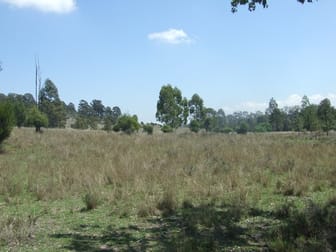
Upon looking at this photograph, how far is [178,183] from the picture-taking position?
10875mm

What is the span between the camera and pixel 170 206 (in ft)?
27.1

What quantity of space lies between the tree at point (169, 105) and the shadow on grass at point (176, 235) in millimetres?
53107

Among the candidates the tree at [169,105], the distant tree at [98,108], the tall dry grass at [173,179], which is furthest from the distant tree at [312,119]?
the distant tree at [98,108]

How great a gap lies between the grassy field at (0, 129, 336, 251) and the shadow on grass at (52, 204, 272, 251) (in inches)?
0.6

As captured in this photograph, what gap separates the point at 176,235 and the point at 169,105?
54.9 meters

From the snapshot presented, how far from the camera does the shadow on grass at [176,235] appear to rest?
5848mm

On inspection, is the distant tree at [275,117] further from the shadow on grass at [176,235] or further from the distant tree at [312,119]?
the shadow on grass at [176,235]

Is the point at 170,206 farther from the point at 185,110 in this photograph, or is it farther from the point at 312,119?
the point at 185,110

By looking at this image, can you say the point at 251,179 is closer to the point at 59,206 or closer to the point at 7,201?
the point at 59,206

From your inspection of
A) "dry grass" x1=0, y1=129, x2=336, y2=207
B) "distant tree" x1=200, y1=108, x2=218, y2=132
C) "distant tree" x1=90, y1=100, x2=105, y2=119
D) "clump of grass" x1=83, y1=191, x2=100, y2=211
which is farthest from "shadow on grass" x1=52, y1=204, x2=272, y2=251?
"distant tree" x1=90, y1=100, x2=105, y2=119

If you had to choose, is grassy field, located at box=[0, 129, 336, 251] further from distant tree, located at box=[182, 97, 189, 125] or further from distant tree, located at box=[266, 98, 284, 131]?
distant tree, located at box=[266, 98, 284, 131]

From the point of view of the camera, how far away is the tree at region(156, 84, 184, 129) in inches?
2389

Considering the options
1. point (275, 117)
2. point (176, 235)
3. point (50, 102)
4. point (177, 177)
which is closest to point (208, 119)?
point (275, 117)

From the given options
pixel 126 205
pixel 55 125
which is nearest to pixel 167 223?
pixel 126 205
